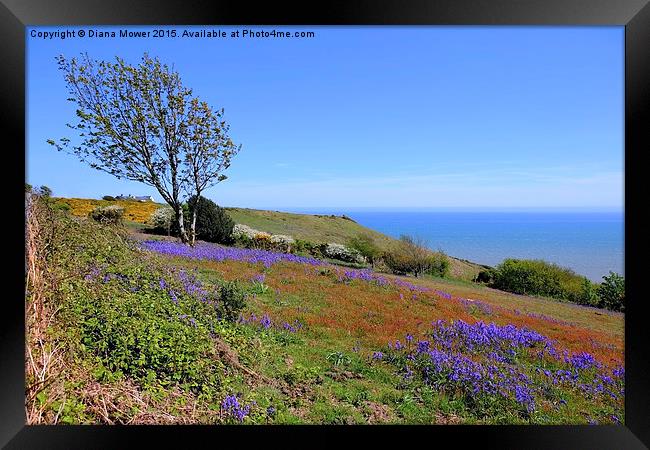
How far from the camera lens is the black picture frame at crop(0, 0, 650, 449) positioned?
135 inches

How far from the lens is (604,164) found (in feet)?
13.3

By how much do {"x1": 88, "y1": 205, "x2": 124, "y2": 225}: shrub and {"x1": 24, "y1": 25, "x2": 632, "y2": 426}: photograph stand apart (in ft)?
0.08

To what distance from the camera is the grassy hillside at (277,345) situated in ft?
12.2

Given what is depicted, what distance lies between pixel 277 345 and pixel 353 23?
3.13 m

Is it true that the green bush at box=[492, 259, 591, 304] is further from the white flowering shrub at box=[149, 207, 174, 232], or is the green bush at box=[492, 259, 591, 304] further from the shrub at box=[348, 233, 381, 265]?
the white flowering shrub at box=[149, 207, 174, 232]

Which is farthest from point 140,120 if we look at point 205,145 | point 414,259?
point 414,259

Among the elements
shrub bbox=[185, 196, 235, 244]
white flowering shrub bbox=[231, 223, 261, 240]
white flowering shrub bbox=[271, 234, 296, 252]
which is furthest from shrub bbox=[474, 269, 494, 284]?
shrub bbox=[185, 196, 235, 244]

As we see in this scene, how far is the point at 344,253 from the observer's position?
4617 mm

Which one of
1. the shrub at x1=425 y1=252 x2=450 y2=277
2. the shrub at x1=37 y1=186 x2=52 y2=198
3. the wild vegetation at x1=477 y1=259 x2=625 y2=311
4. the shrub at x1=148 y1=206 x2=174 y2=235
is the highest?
the shrub at x1=37 y1=186 x2=52 y2=198

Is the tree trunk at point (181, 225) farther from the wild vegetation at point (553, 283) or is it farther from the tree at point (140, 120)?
the wild vegetation at point (553, 283)

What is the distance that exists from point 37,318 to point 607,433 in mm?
5475

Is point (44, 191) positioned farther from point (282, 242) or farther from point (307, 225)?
point (307, 225)

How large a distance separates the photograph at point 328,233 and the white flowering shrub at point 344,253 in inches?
1.0
